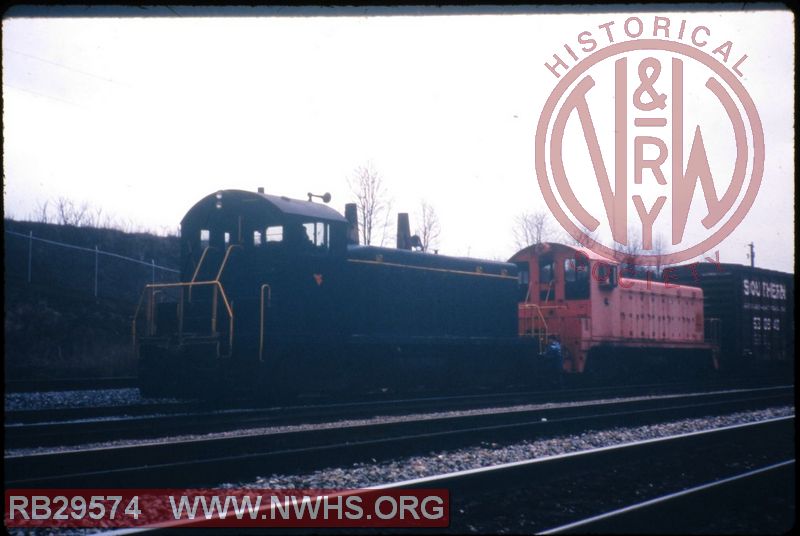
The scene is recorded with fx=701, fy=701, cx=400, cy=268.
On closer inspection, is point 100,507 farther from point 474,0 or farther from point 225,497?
point 474,0

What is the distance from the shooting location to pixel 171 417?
8.30 metres

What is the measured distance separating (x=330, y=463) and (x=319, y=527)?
2.02 meters

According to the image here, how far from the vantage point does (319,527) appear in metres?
3.98

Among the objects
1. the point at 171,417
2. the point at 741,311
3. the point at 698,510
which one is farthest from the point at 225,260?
the point at 741,311

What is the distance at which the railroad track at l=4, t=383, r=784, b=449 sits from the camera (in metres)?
7.14

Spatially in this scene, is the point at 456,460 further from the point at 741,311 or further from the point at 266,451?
the point at 741,311

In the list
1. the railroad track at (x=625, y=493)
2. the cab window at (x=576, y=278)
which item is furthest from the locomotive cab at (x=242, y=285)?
the cab window at (x=576, y=278)

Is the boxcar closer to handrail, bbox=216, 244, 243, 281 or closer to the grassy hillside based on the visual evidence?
handrail, bbox=216, 244, 243, 281

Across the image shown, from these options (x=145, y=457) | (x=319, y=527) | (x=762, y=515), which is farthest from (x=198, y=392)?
(x=762, y=515)

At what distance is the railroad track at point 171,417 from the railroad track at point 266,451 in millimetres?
1279

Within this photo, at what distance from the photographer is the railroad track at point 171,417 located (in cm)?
714

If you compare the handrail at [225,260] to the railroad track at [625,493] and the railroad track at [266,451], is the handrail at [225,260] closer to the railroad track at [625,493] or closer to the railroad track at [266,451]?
the railroad track at [266,451]
